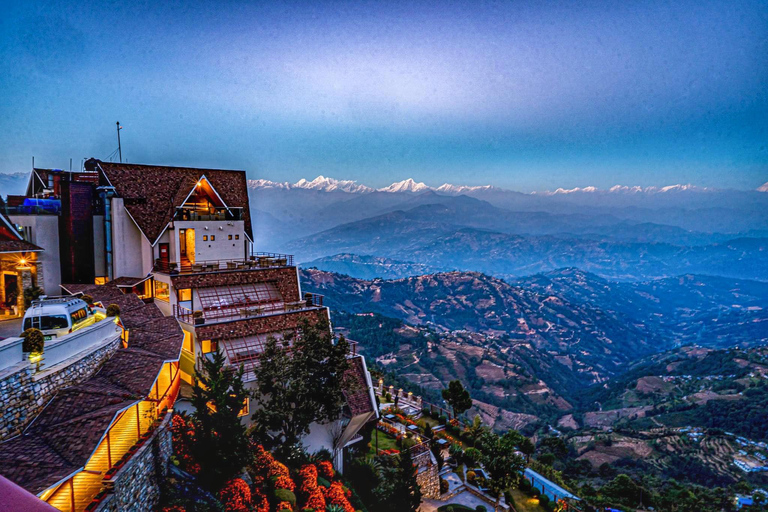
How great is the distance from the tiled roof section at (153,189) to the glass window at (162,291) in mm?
3294

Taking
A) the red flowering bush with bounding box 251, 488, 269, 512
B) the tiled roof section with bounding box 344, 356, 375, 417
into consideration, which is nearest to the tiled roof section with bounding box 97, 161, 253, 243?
the tiled roof section with bounding box 344, 356, 375, 417

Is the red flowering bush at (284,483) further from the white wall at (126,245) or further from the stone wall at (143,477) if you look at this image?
the white wall at (126,245)

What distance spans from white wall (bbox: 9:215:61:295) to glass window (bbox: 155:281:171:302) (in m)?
5.69

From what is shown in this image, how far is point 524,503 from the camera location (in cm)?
2575

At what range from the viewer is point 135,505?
34.9ft

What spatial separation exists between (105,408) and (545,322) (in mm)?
166978

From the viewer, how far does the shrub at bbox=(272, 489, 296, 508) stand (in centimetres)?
1500

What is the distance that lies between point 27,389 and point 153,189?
946 inches

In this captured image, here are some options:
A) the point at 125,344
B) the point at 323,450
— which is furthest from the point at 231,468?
the point at 323,450

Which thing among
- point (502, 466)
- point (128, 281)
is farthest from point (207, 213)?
point (502, 466)

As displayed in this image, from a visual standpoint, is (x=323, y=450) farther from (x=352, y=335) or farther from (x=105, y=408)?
(x=352, y=335)

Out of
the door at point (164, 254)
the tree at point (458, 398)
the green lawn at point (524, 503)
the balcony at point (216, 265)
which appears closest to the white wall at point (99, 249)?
the door at point (164, 254)

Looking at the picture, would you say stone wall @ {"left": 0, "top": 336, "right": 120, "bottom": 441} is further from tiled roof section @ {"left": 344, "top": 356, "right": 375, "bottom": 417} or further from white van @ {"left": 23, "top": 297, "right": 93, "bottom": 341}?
tiled roof section @ {"left": 344, "top": 356, "right": 375, "bottom": 417}

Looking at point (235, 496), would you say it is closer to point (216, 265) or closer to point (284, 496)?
point (284, 496)
